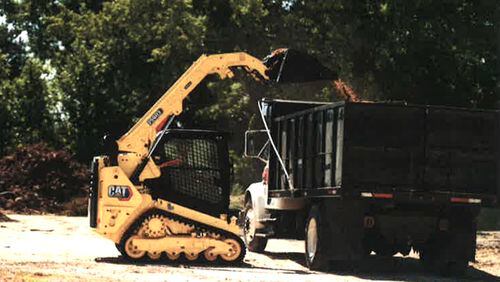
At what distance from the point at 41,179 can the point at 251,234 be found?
51.7ft

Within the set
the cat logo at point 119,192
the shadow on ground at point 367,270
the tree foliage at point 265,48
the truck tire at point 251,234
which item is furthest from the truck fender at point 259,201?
the tree foliage at point 265,48

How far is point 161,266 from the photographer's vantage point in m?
15.1

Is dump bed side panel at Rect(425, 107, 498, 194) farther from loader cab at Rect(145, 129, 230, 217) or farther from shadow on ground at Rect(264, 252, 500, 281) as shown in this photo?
loader cab at Rect(145, 129, 230, 217)

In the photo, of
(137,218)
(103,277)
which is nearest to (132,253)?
(137,218)

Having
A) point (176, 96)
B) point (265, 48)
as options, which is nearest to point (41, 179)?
point (265, 48)

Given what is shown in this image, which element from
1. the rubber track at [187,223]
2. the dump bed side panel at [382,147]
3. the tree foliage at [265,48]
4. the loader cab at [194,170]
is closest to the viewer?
the dump bed side panel at [382,147]

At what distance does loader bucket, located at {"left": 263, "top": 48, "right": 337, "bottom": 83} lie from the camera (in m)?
16.8

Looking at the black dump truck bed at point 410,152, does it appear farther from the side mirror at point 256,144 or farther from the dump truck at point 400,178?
the side mirror at point 256,144

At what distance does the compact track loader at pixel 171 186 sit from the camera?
611 inches

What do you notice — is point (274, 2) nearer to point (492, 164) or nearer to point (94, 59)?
point (94, 59)

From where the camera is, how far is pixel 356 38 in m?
31.8

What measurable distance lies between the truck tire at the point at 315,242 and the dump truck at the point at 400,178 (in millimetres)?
17

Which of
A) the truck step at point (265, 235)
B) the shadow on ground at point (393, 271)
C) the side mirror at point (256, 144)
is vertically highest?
the side mirror at point (256, 144)

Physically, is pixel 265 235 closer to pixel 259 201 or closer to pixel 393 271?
pixel 259 201
